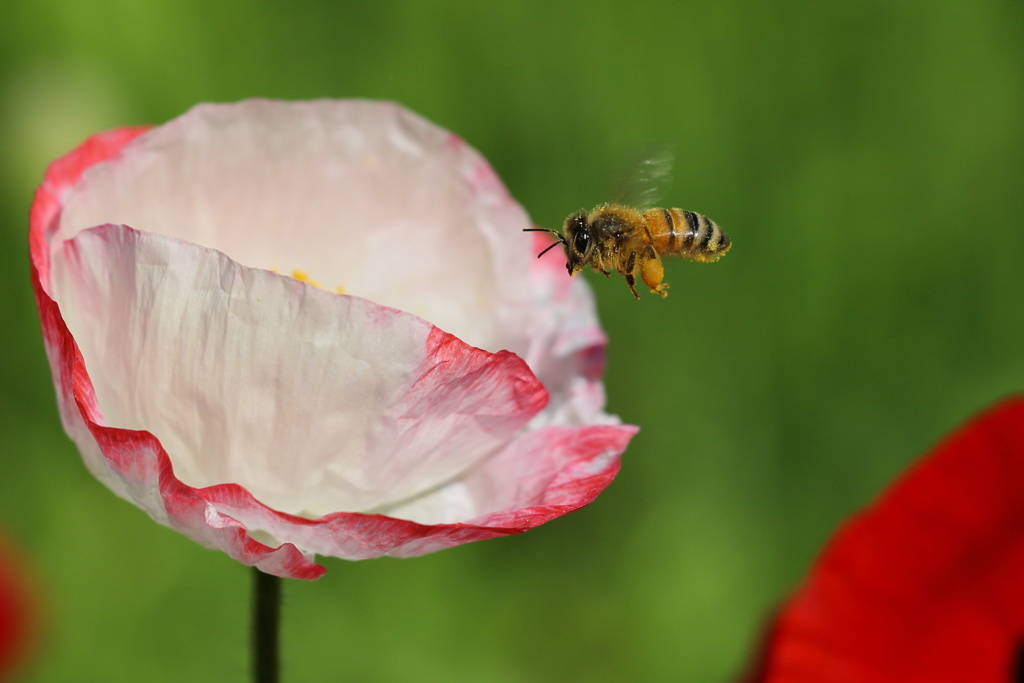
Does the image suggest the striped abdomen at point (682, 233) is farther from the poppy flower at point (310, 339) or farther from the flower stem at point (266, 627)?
the flower stem at point (266, 627)

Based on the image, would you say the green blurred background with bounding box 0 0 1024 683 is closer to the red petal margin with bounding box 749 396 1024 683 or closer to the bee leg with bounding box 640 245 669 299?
the bee leg with bounding box 640 245 669 299

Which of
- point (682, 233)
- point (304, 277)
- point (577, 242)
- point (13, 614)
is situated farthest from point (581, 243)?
point (13, 614)

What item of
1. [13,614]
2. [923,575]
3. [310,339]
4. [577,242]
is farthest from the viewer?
[13,614]

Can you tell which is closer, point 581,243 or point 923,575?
point 923,575

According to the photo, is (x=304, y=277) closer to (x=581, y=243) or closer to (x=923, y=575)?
(x=581, y=243)

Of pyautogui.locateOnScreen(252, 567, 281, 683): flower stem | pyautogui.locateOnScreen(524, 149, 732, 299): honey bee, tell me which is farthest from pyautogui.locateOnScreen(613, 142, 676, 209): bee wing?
pyautogui.locateOnScreen(252, 567, 281, 683): flower stem

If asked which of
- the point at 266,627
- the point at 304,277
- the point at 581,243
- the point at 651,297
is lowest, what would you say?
the point at 266,627

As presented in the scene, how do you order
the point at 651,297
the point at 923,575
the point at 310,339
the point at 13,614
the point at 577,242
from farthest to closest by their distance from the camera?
the point at 651,297
the point at 13,614
the point at 577,242
the point at 923,575
the point at 310,339
